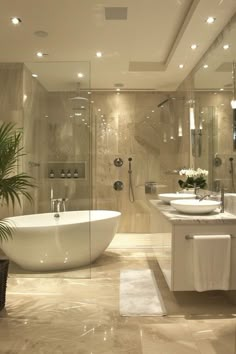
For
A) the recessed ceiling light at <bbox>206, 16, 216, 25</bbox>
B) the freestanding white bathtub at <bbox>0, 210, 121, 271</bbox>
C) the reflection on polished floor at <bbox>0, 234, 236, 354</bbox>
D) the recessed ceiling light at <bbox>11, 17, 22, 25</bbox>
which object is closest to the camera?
the reflection on polished floor at <bbox>0, 234, 236, 354</bbox>

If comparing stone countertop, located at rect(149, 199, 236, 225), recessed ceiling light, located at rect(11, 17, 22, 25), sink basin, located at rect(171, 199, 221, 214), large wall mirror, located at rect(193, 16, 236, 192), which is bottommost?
stone countertop, located at rect(149, 199, 236, 225)

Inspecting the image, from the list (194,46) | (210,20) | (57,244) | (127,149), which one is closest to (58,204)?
(57,244)

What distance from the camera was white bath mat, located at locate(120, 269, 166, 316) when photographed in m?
2.51

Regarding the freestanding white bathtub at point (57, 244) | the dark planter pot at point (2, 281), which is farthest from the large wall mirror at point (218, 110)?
the dark planter pot at point (2, 281)

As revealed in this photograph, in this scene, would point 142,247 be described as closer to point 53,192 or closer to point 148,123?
point 53,192

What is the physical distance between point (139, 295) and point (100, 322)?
581 mm

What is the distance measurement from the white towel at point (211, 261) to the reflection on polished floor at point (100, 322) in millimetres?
294

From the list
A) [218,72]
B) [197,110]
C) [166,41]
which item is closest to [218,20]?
[218,72]

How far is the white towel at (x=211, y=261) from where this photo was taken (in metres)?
2.38

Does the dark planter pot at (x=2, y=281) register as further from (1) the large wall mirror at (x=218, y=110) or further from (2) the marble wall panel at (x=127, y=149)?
(2) the marble wall panel at (x=127, y=149)

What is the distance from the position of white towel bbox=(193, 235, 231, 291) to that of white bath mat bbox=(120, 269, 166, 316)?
1.48 ft

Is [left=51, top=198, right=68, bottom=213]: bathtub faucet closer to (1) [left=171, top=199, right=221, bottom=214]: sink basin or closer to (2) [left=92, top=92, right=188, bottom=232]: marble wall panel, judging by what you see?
(2) [left=92, top=92, right=188, bottom=232]: marble wall panel

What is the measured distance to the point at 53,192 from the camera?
432 cm

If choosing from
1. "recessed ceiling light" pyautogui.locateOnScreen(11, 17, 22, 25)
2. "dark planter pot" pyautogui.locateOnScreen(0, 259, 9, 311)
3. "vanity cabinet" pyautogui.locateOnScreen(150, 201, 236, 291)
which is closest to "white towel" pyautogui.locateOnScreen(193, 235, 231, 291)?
"vanity cabinet" pyautogui.locateOnScreen(150, 201, 236, 291)
